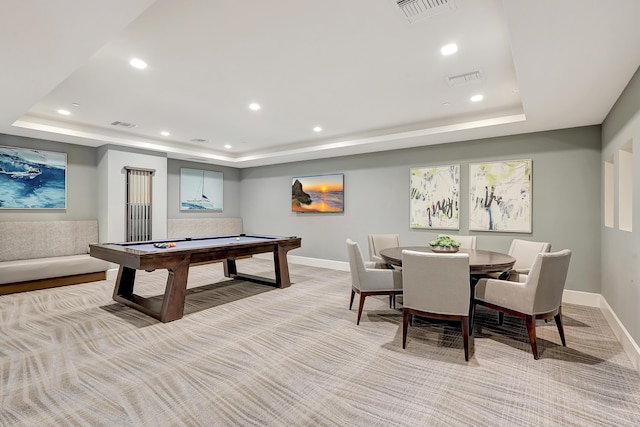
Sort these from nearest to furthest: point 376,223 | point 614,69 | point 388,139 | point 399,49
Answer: point 614,69 < point 399,49 < point 388,139 < point 376,223

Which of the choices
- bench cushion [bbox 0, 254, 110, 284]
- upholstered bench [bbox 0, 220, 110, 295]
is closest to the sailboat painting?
upholstered bench [bbox 0, 220, 110, 295]

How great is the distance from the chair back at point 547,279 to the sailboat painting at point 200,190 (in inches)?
281

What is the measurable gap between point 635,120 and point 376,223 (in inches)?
158

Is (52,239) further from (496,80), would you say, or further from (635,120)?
(635,120)

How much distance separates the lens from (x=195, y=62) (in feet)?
10.1

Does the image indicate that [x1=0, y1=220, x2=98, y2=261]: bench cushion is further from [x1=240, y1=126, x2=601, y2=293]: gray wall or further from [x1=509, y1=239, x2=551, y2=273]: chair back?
Result: [x1=509, y1=239, x2=551, y2=273]: chair back

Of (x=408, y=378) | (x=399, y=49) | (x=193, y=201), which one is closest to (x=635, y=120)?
(x=399, y=49)

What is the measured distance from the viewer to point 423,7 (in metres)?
2.19

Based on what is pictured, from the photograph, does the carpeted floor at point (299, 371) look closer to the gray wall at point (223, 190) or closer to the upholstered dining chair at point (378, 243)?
the upholstered dining chair at point (378, 243)

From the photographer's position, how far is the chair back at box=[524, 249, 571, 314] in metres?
2.60

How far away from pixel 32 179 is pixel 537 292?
293 inches

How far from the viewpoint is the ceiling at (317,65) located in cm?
211

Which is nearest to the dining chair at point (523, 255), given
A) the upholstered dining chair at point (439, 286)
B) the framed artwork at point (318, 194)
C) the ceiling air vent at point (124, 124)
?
the upholstered dining chair at point (439, 286)

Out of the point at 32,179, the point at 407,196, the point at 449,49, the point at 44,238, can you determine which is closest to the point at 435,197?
the point at 407,196
